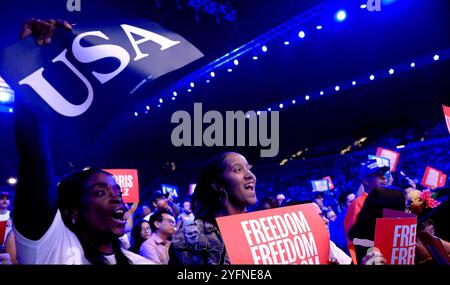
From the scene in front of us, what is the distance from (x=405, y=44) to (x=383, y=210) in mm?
9318

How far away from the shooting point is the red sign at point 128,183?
560 centimetres

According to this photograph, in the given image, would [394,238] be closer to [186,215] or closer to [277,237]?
[277,237]

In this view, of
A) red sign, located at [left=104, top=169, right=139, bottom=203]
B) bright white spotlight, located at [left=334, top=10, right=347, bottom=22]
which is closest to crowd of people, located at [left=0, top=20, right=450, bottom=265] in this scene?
red sign, located at [left=104, top=169, right=139, bottom=203]

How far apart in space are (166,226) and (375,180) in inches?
82.4

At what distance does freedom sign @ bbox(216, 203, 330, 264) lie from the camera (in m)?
2.10

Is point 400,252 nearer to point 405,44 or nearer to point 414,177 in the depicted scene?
point 405,44

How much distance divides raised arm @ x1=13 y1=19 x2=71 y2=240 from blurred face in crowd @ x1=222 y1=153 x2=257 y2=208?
1.08 meters

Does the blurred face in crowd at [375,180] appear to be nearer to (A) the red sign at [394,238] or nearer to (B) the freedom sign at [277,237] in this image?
(A) the red sign at [394,238]

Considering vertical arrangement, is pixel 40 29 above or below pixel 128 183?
above

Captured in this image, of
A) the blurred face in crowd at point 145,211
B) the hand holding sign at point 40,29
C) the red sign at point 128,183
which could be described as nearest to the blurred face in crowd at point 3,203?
the red sign at point 128,183

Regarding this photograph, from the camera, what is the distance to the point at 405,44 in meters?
10.9

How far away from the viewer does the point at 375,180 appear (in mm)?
4355

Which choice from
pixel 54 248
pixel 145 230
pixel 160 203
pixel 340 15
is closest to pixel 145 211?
pixel 160 203

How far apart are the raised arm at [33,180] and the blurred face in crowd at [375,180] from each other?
10.9ft
